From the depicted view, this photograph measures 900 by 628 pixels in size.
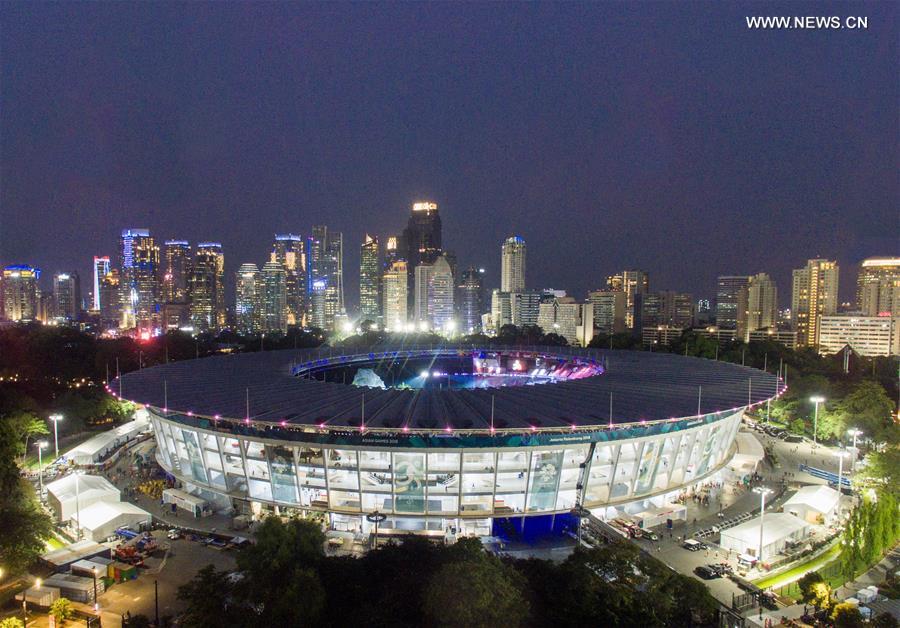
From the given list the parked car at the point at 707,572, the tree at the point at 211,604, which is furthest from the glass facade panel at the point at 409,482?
the parked car at the point at 707,572

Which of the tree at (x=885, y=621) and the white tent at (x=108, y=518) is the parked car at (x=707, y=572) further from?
the white tent at (x=108, y=518)

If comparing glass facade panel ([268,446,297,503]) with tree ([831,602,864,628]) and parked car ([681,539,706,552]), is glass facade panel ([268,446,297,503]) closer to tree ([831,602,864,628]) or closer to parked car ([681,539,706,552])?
parked car ([681,539,706,552])

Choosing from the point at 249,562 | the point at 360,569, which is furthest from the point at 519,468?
the point at 249,562

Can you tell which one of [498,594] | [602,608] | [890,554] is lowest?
[890,554]

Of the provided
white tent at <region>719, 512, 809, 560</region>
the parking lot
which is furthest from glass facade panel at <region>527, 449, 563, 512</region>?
the parking lot

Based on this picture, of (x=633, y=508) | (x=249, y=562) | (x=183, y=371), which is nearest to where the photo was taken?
(x=249, y=562)

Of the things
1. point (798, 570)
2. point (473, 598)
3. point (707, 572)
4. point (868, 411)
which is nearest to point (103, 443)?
point (473, 598)

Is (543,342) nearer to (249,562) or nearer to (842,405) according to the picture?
(842,405)

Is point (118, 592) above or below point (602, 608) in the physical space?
below
